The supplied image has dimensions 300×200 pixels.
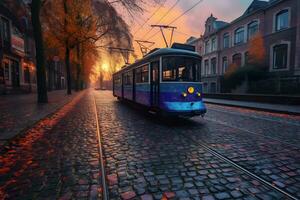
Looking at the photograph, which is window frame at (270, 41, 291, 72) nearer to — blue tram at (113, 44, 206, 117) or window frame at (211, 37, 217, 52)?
window frame at (211, 37, 217, 52)

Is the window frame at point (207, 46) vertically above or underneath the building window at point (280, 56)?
above

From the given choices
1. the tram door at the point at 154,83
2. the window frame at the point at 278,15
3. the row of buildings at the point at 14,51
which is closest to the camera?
the tram door at the point at 154,83

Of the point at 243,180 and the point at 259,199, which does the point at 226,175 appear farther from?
the point at 259,199

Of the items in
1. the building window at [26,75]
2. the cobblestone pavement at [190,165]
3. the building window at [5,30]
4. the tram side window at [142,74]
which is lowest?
the cobblestone pavement at [190,165]

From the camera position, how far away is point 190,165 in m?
3.96

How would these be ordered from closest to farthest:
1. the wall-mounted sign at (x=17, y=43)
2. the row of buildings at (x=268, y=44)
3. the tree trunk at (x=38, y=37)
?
the tree trunk at (x=38, y=37)
the row of buildings at (x=268, y=44)
the wall-mounted sign at (x=17, y=43)

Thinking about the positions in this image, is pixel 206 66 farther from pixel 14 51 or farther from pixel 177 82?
pixel 177 82

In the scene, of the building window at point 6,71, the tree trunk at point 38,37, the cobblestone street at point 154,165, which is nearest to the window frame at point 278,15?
the cobblestone street at point 154,165

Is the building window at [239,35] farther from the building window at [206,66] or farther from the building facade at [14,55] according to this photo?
the building facade at [14,55]

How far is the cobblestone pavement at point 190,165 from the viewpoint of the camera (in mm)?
2996

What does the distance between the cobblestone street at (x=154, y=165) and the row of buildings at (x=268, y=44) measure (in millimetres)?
17139

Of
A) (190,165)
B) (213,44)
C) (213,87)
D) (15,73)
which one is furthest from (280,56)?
(15,73)

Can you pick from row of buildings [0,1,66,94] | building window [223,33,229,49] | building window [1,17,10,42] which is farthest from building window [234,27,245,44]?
building window [1,17,10,42]

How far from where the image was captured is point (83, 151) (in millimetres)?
4762
